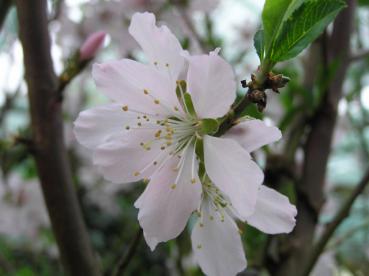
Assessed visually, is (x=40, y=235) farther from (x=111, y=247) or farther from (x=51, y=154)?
(x=51, y=154)

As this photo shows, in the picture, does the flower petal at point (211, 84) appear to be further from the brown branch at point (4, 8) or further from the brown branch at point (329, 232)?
the brown branch at point (4, 8)

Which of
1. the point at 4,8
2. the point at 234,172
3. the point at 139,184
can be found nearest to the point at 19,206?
the point at 139,184

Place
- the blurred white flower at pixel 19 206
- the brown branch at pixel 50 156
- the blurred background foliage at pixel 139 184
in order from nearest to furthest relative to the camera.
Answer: the brown branch at pixel 50 156, the blurred background foliage at pixel 139 184, the blurred white flower at pixel 19 206

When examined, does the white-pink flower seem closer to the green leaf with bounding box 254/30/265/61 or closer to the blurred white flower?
the green leaf with bounding box 254/30/265/61

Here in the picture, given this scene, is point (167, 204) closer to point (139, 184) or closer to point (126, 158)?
point (126, 158)

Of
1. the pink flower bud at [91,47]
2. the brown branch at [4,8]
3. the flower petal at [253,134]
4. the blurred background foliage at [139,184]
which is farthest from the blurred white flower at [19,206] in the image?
the flower petal at [253,134]

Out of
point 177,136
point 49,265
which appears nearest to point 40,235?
point 49,265
